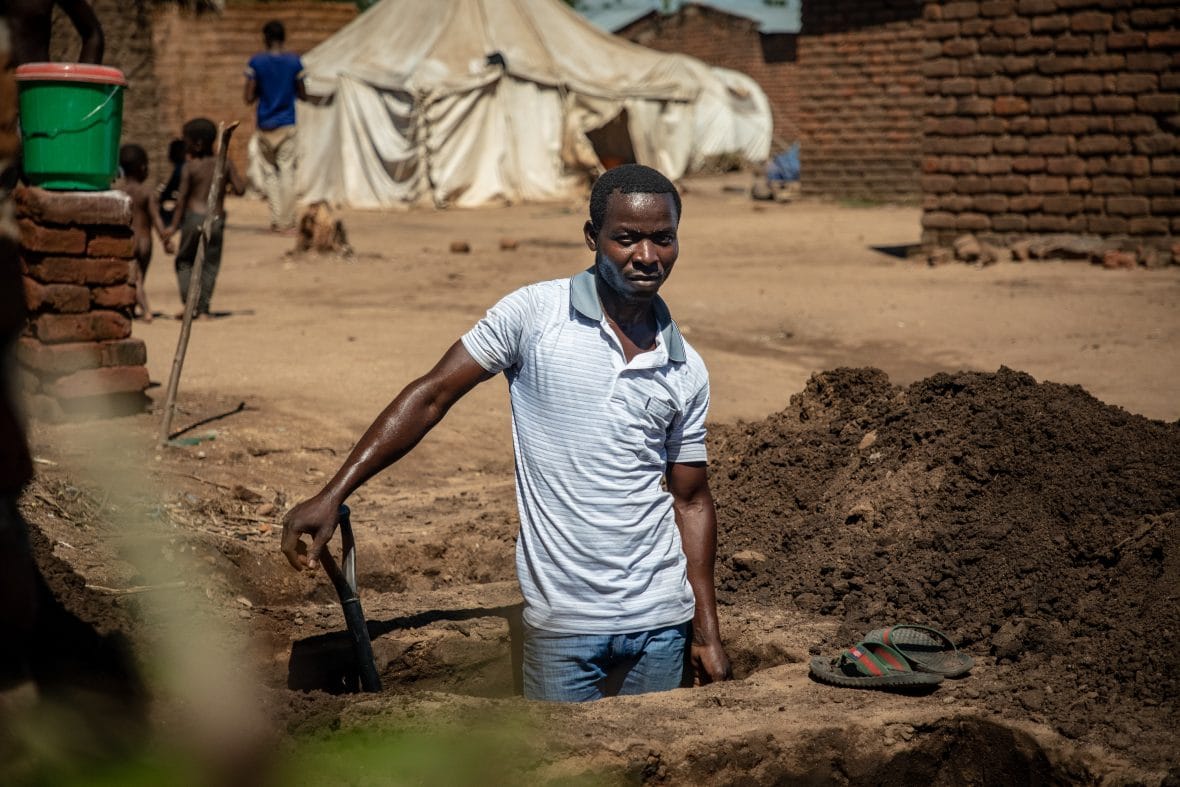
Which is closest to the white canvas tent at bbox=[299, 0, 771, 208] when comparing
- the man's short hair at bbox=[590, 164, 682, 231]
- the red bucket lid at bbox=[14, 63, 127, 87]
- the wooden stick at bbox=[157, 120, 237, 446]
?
the red bucket lid at bbox=[14, 63, 127, 87]

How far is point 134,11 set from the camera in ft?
58.3

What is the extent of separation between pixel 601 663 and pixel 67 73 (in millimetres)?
3635

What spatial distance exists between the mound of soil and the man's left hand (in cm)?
36

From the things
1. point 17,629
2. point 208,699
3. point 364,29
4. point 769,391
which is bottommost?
point 769,391

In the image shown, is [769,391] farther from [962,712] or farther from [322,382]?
[962,712]

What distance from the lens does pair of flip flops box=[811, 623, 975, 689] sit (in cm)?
285

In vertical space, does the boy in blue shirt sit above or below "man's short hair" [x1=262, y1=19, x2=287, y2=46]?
below

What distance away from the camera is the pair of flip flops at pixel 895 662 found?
2846mm

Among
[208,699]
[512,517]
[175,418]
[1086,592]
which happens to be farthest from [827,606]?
[175,418]

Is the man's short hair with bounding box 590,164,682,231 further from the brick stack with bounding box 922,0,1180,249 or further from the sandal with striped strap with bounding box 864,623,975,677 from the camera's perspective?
the brick stack with bounding box 922,0,1180,249

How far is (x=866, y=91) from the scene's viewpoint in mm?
16500

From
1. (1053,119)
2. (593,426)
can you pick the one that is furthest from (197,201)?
(1053,119)

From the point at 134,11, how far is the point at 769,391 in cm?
1396

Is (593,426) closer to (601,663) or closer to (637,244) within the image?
(637,244)
